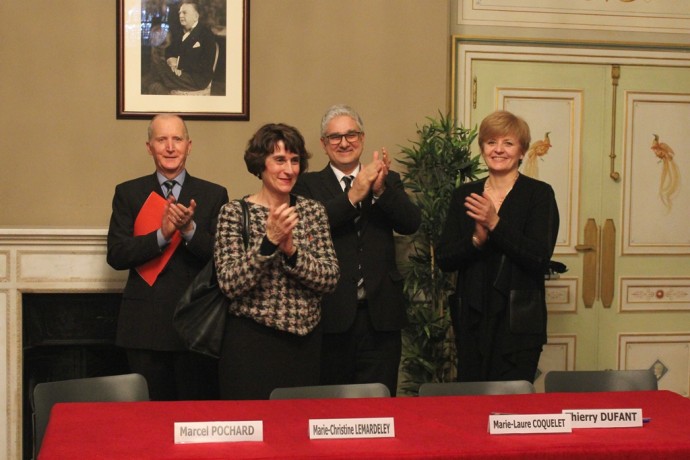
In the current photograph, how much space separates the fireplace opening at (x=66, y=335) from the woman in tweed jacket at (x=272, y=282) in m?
1.67

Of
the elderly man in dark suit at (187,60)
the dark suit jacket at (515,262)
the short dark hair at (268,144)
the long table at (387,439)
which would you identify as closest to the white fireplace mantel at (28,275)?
the elderly man in dark suit at (187,60)

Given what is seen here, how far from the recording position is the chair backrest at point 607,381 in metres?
3.06

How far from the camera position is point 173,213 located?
3.42m

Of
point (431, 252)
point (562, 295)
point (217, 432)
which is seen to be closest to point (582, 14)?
point (562, 295)

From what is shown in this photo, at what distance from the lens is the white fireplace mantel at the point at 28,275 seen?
4.37m

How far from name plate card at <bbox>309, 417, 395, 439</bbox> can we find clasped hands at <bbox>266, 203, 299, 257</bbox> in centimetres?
90

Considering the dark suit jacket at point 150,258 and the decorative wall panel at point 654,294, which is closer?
the dark suit jacket at point 150,258

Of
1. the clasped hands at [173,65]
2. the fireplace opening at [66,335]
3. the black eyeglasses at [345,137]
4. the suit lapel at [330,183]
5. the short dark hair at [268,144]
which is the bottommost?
the fireplace opening at [66,335]

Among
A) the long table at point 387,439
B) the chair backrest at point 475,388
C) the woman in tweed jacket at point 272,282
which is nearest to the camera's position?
the long table at point 387,439

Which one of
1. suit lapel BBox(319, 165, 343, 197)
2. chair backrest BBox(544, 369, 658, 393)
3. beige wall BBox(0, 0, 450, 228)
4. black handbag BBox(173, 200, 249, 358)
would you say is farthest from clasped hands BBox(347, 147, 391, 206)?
beige wall BBox(0, 0, 450, 228)

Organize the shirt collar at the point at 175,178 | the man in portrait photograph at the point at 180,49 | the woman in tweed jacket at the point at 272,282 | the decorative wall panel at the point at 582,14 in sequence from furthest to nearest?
the decorative wall panel at the point at 582,14 < the man in portrait photograph at the point at 180,49 < the shirt collar at the point at 175,178 < the woman in tweed jacket at the point at 272,282

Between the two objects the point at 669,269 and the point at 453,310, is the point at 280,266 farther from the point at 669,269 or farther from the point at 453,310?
the point at 669,269

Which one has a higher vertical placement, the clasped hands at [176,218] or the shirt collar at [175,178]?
the shirt collar at [175,178]

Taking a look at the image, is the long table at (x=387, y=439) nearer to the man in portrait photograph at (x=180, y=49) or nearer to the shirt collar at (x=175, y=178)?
the shirt collar at (x=175, y=178)
